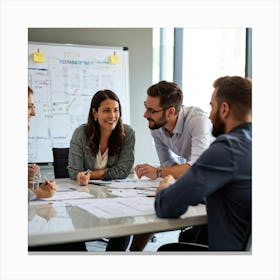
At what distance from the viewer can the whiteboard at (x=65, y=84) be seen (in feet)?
10.4

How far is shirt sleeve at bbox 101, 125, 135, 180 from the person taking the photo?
7.08ft

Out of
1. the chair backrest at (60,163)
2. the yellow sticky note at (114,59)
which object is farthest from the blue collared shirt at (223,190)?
the yellow sticky note at (114,59)

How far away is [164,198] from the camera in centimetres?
126

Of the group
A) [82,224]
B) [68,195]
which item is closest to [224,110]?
[82,224]

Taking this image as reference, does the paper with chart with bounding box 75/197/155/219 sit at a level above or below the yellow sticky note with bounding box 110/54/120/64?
below

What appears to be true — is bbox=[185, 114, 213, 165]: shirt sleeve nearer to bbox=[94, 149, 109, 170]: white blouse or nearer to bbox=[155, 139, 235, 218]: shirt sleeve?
bbox=[94, 149, 109, 170]: white blouse

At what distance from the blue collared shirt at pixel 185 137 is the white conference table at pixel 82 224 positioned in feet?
2.65

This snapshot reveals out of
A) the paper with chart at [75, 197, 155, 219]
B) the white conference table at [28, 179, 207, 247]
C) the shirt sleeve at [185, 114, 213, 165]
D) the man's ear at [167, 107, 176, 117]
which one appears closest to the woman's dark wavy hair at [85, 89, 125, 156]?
the man's ear at [167, 107, 176, 117]

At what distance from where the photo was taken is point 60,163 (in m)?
2.49

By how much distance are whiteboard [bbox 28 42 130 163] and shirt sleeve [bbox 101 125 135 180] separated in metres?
1.04
